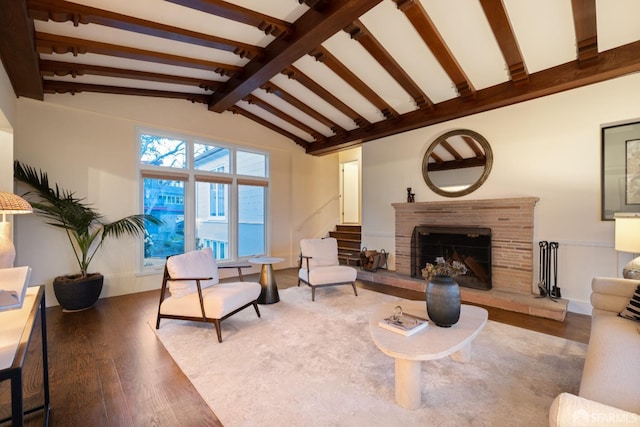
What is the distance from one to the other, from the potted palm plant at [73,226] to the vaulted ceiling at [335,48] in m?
1.21

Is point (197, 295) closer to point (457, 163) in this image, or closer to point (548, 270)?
point (457, 163)

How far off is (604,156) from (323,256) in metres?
3.85

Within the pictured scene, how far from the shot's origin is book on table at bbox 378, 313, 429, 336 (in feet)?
6.69

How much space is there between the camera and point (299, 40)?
3.18 meters

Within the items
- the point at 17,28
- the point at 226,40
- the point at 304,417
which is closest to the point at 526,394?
the point at 304,417

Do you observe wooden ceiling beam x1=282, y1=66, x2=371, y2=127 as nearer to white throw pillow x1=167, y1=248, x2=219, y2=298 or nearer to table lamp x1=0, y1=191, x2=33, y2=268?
white throw pillow x1=167, y1=248, x2=219, y2=298

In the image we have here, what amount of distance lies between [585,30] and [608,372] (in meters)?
A: 3.35

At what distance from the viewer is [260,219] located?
641cm

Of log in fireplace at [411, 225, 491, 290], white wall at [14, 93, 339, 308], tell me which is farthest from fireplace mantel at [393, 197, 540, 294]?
white wall at [14, 93, 339, 308]

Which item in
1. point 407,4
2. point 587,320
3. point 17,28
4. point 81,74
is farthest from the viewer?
point 81,74

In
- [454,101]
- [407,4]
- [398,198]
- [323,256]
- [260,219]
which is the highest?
[407,4]

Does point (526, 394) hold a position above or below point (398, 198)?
below

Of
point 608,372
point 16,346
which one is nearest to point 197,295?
point 16,346

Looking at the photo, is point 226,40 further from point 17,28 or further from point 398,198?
point 398,198
